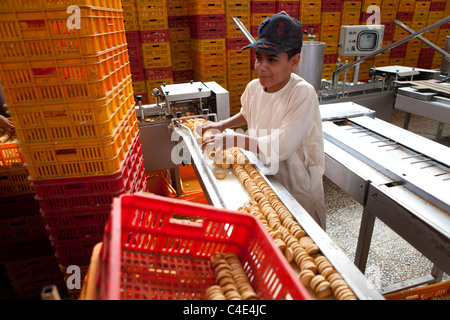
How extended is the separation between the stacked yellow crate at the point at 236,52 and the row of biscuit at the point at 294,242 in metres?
5.39

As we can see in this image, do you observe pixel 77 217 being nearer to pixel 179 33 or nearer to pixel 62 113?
pixel 62 113

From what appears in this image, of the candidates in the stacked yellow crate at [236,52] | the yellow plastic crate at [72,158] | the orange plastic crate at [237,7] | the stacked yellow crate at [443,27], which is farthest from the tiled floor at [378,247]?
the stacked yellow crate at [443,27]

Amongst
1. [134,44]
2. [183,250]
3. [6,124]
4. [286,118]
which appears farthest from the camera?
[134,44]

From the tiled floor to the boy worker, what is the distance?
1.46 meters

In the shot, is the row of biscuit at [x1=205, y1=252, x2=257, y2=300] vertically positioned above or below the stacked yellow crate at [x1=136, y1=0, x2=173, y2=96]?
below

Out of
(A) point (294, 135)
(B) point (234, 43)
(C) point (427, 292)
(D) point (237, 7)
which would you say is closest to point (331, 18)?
(D) point (237, 7)

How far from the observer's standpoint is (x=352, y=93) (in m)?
5.29

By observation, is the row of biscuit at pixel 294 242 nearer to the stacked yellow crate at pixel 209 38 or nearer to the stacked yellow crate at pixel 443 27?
the stacked yellow crate at pixel 209 38

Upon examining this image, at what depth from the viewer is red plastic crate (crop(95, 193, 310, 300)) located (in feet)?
3.41

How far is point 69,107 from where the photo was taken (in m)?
1.67

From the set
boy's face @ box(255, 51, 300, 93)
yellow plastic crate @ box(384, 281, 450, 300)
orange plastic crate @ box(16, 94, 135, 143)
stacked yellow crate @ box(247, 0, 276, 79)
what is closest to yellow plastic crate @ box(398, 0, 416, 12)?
stacked yellow crate @ box(247, 0, 276, 79)

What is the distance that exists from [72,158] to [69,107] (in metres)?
0.33

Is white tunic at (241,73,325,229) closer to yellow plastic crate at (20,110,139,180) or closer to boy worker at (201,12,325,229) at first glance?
boy worker at (201,12,325,229)

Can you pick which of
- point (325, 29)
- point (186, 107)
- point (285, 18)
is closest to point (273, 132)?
point (285, 18)
